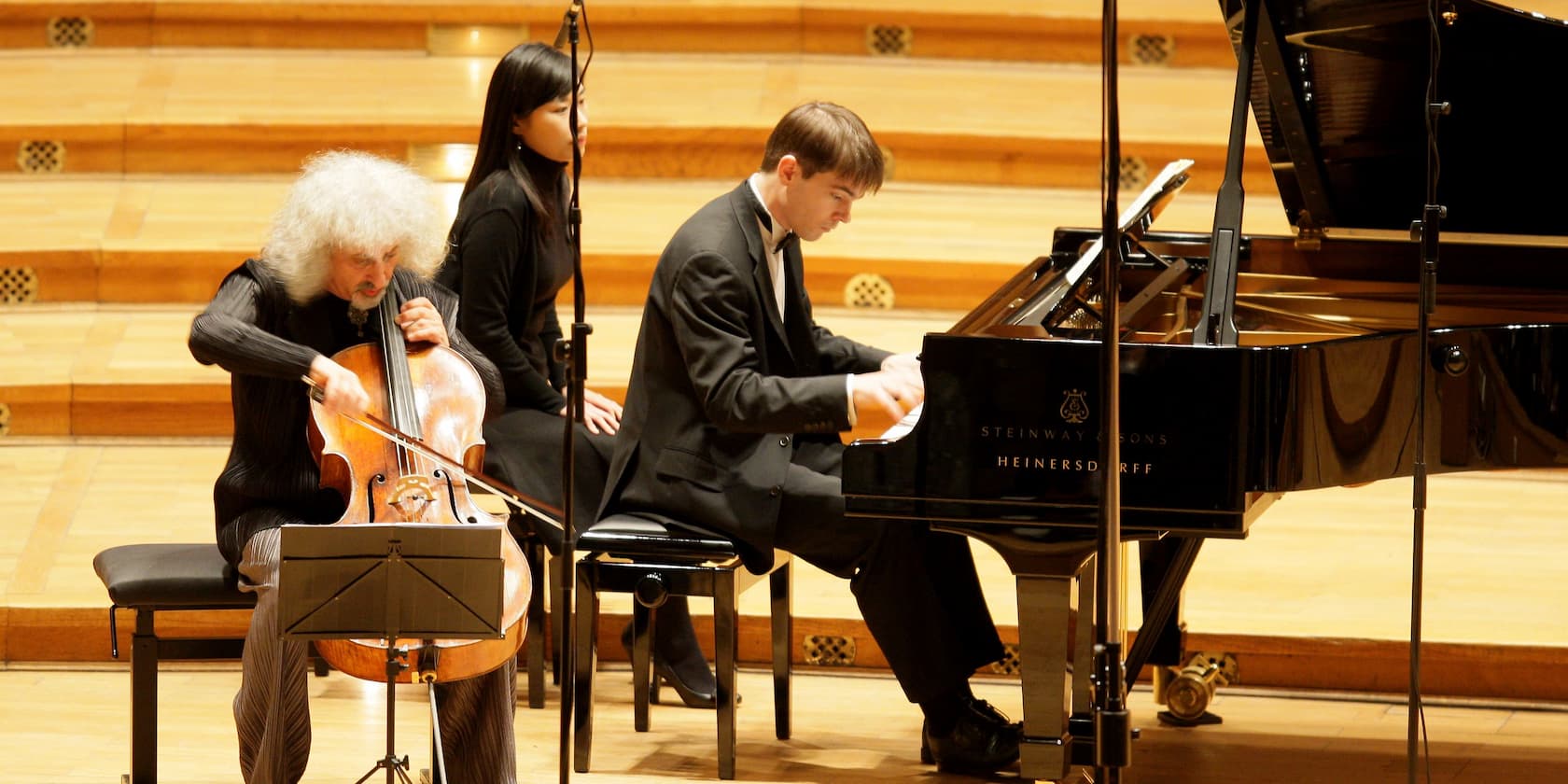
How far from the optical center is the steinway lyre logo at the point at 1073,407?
254 centimetres

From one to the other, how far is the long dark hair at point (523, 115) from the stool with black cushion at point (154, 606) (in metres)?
1.06

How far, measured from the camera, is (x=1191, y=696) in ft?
11.2

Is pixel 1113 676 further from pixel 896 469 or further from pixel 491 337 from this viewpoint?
pixel 491 337

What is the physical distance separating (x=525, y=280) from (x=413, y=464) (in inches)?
40.0

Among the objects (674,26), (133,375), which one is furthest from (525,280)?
(674,26)

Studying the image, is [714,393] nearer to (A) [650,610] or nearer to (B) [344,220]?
(A) [650,610]

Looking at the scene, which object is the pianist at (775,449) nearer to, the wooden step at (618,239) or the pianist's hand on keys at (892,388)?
the pianist's hand on keys at (892,388)

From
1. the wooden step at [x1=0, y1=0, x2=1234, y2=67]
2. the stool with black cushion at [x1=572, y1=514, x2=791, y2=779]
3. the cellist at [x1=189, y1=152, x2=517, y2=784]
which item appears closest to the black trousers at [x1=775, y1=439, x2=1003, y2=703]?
the stool with black cushion at [x1=572, y1=514, x2=791, y2=779]

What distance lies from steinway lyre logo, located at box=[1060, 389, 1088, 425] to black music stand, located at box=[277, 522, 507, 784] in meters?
0.83

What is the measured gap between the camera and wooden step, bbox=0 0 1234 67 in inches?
227

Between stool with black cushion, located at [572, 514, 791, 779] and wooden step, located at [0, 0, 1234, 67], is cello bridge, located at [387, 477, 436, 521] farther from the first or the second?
wooden step, located at [0, 0, 1234, 67]

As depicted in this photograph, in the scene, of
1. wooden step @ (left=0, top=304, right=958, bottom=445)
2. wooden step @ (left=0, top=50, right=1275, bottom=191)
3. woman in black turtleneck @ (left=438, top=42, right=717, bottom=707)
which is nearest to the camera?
woman in black turtleneck @ (left=438, top=42, right=717, bottom=707)

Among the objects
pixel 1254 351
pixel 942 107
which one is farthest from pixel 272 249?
pixel 942 107

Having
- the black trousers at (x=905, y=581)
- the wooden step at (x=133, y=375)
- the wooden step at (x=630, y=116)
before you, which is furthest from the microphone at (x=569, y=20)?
the wooden step at (x=630, y=116)
